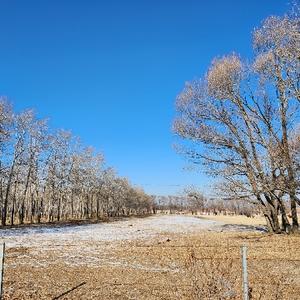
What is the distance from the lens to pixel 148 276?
1232 cm

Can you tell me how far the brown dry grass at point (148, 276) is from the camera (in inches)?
363

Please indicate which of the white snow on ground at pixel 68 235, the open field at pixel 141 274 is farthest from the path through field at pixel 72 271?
the white snow on ground at pixel 68 235

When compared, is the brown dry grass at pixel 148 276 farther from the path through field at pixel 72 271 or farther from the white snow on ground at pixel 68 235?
the white snow on ground at pixel 68 235

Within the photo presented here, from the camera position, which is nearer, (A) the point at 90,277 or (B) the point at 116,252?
(A) the point at 90,277

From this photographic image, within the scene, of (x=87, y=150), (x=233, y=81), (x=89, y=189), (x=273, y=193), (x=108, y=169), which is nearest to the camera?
(x=273, y=193)

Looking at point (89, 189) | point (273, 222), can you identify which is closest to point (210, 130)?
point (273, 222)

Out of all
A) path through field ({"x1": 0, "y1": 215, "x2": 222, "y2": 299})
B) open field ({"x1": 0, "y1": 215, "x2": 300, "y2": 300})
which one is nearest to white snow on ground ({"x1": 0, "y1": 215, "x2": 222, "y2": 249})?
path through field ({"x1": 0, "y1": 215, "x2": 222, "y2": 299})

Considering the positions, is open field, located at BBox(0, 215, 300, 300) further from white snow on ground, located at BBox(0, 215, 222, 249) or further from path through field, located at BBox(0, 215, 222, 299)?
white snow on ground, located at BBox(0, 215, 222, 249)

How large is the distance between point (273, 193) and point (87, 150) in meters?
48.9

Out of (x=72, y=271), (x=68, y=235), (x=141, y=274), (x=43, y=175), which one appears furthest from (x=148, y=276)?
(x=43, y=175)

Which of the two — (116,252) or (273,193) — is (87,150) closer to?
(273,193)

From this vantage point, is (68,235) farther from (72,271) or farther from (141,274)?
(141,274)

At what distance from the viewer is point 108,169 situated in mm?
93562

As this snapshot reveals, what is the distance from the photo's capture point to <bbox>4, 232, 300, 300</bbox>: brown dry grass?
923 cm
